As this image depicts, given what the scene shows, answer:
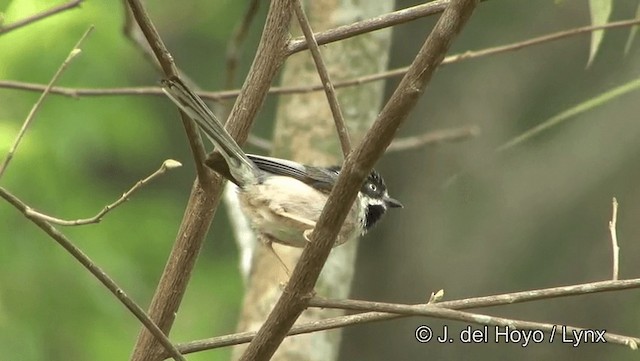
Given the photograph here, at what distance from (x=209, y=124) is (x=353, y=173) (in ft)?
1.98

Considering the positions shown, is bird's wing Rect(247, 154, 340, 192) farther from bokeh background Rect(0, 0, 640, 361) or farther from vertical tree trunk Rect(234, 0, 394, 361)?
bokeh background Rect(0, 0, 640, 361)

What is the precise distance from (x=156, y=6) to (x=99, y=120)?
137cm

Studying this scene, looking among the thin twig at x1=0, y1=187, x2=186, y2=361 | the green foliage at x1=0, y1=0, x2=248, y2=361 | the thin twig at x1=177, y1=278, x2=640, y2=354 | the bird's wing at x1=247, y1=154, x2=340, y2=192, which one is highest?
the green foliage at x1=0, y1=0, x2=248, y2=361

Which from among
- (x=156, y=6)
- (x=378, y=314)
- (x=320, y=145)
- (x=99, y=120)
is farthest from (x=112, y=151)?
(x=378, y=314)

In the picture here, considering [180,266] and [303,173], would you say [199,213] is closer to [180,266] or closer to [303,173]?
[180,266]

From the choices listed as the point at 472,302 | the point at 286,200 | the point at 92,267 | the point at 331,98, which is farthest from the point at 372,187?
the point at 92,267

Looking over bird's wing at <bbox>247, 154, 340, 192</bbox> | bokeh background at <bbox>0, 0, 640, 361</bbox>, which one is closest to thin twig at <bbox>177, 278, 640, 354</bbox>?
bird's wing at <bbox>247, 154, 340, 192</bbox>

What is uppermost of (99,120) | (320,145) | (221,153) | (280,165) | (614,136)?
(614,136)

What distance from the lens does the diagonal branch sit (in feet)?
6.38

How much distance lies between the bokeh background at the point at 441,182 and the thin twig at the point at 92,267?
302cm

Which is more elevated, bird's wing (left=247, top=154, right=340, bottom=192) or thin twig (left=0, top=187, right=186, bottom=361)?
bird's wing (left=247, top=154, right=340, bottom=192)

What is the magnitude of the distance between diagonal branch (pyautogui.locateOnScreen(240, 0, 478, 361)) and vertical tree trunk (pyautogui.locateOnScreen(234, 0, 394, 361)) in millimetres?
2082

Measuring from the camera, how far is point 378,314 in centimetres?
236

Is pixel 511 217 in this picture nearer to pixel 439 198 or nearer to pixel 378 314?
pixel 439 198
